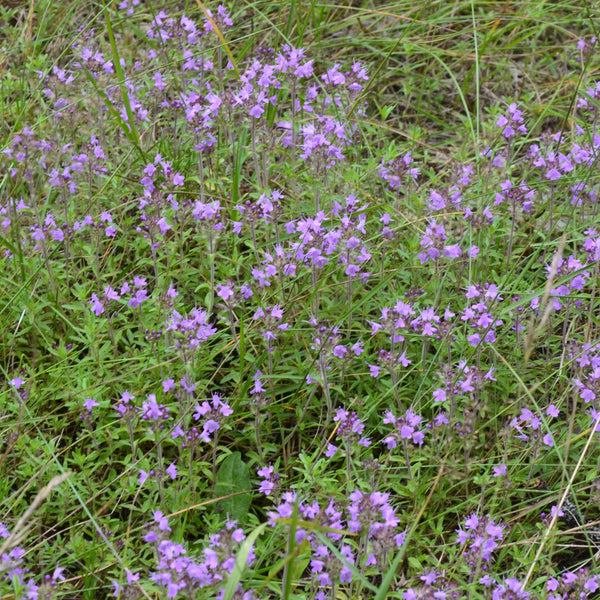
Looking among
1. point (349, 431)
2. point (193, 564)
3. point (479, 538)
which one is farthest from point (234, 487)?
point (479, 538)

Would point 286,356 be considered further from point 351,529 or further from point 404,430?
point 351,529

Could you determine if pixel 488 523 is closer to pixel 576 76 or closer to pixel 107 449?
pixel 107 449

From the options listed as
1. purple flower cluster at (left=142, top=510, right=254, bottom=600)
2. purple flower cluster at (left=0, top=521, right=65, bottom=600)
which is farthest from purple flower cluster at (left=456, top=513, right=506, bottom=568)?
purple flower cluster at (left=0, top=521, right=65, bottom=600)

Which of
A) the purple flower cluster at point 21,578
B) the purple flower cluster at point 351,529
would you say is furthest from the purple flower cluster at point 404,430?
the purple flower cluster at point 21,578

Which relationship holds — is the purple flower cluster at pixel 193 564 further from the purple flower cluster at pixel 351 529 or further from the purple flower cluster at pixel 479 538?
the purple flower cluster at pixel 479 538

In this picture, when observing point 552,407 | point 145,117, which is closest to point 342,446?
point 552,407

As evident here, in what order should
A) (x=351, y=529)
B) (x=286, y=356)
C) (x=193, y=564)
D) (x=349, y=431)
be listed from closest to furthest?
(x=193, y=564)
(x=351, y=529)
(x=349, y=431)
(x=286, y=356)
